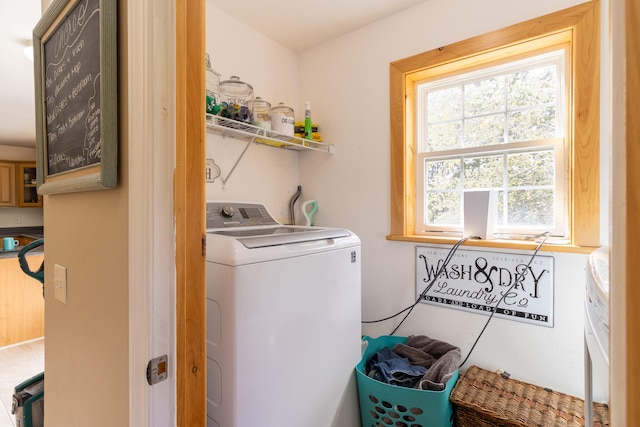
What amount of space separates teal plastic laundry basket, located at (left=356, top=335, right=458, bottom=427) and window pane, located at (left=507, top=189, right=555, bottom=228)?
0.90 meters

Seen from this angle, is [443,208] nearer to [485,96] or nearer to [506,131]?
[506,131]

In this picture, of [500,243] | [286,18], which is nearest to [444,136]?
[500,243]

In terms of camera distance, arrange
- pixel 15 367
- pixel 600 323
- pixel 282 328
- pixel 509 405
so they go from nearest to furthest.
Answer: pixel 600 323
pixel 282 328
pixel 509 405
pixel 15 367

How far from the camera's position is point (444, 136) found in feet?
6.31

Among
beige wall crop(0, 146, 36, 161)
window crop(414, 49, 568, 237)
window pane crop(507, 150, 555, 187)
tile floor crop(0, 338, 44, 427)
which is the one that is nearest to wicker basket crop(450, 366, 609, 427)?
window crop(414, 49, 568, 237)

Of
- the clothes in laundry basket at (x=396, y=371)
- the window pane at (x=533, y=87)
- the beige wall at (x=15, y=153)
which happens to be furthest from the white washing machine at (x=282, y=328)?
the beige wall at (x=15, y=153)

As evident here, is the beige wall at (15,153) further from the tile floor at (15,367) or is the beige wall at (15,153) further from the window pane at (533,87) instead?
→ the window pane at (533,87)

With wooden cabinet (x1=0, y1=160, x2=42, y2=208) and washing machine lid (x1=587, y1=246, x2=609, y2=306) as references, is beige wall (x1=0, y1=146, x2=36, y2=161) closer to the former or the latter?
wooden cabinet (x1=0, y1=160, x2=42, y2=208)

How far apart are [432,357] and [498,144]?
1233 millimetres

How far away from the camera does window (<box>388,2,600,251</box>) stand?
1.40 meters

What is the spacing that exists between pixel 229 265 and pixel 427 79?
1714mm

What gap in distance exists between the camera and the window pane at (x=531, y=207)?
1.60 meters

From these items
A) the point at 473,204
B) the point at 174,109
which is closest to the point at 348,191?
the point at 473,204

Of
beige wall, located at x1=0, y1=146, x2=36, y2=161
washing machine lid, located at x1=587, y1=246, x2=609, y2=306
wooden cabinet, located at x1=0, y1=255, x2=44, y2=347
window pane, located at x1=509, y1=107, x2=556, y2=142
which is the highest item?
beige wall, located at x1=0, y1=146, x2=36, y2=161
